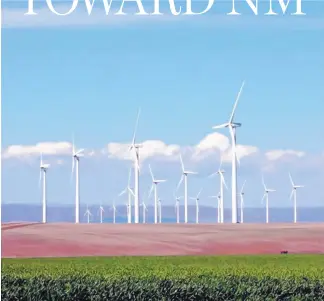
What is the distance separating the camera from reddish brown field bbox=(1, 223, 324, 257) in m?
46.5

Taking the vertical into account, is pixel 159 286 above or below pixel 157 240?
below

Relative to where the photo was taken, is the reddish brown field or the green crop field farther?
the reddish brown field

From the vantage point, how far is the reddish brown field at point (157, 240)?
153 ft

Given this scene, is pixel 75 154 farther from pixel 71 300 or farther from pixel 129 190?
pixel 71 300

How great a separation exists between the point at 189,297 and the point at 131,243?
97.4ft

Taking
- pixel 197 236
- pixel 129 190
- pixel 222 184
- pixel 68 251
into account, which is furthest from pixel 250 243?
pixel 129 190

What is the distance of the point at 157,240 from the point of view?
5297 centimetres

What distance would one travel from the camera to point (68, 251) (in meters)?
46.8

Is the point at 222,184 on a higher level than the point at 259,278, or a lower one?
higher

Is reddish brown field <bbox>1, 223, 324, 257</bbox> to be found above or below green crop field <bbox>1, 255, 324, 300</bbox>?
above

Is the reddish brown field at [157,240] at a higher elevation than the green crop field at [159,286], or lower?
higher

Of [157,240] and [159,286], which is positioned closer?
[159,286]

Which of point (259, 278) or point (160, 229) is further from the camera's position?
point (160, 229)

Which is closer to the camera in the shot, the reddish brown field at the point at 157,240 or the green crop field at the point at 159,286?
the green crop field at the point at 159,286
